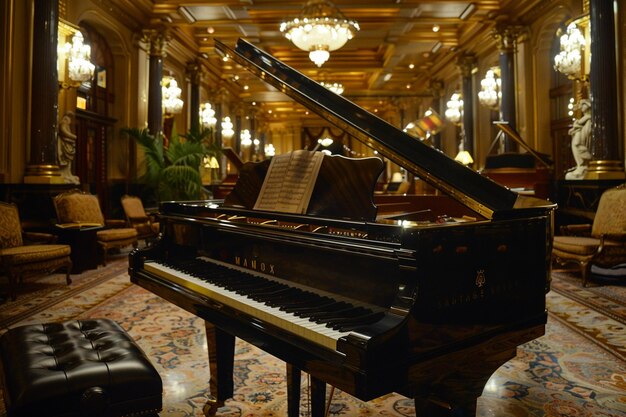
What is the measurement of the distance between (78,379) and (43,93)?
5827 millimetres

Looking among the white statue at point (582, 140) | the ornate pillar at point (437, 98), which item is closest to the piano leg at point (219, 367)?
the white statue at point (582, 140)

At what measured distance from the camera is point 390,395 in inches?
94.2

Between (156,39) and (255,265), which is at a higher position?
(156,39)

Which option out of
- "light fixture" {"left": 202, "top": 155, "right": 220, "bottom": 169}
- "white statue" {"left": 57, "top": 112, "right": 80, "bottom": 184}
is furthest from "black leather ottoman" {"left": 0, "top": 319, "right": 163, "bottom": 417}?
"light fixture" {"left": 202, "top": 155, "right": 220, "bottom": 169}

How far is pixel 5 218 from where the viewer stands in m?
4.87

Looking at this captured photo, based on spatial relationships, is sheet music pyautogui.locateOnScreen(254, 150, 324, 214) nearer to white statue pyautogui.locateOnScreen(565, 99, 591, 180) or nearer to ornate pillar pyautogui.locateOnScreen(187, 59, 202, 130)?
white statue pyautogui.locateOnScreen(565, 99, 591, 180)

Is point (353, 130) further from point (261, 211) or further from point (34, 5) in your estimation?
point (34, 5)

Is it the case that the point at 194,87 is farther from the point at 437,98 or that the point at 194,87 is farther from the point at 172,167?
the point at 437,98

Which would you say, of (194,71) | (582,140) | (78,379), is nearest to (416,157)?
(78,379)

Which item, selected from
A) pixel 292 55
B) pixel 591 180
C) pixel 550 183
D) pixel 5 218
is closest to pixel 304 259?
pixel 5 218

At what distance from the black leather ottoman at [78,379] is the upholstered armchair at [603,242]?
189 inches

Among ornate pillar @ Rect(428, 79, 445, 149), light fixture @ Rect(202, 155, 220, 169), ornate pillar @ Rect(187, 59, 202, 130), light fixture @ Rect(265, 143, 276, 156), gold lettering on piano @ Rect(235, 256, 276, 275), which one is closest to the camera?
gold lettering on piano @ Rect(235, 256, 276, 275)

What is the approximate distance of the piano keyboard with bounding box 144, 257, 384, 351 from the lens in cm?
126

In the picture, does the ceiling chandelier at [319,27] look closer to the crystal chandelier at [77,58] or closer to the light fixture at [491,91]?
the crystal chandelier at [77,58]
